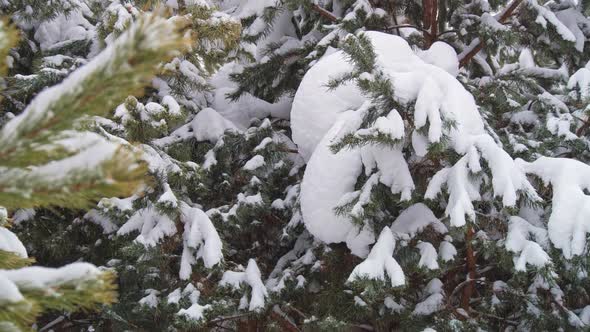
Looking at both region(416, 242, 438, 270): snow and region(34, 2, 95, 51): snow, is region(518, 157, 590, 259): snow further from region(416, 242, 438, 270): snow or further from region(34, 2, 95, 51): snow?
region(34, 2, 95, 51): snow

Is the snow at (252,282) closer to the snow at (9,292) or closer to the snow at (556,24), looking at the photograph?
the snow at (9,292)

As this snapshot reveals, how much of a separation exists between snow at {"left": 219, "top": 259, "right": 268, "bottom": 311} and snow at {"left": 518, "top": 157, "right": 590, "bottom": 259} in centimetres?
206

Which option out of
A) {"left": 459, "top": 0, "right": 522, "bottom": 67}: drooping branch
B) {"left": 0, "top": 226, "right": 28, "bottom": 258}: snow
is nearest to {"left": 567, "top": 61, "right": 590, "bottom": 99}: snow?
{"left": 459, "top": 0, "right": 522, "bottom": 67}: drooping branch

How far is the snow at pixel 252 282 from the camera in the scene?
12.4ft

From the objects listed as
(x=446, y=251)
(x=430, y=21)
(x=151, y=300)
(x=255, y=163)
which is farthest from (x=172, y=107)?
(x=430, y=21)

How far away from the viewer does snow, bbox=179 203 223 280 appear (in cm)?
356

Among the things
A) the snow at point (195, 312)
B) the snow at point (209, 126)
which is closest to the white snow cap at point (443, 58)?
the snow at point (209, 126)

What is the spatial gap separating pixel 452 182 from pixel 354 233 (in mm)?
860

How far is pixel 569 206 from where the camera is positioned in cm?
270

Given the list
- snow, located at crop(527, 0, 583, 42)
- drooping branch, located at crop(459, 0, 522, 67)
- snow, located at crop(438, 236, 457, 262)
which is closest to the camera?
snow, located at crop(438, 236, 457, 262)

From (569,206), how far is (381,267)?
1057 millimetres

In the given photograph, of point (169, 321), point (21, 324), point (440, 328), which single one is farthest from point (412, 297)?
point (21, 324)

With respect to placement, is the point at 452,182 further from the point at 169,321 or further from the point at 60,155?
the point at 169,321

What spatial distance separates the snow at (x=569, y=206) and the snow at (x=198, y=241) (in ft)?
6.99
